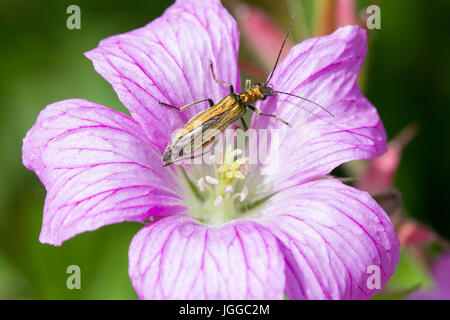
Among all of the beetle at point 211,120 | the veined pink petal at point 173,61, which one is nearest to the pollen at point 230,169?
the beetle at point 211,120

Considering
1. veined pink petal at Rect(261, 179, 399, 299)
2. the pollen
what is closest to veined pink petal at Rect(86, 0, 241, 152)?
the pollen

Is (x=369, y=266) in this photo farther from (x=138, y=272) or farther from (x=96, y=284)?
(x=96, y=284)

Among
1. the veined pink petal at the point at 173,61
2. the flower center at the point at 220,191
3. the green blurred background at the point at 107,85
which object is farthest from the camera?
the green blurred background at the point at 107,85

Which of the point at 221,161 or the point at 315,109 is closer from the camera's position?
the point at 315,109

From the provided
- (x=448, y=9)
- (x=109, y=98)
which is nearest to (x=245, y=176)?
(x=109, y=98)

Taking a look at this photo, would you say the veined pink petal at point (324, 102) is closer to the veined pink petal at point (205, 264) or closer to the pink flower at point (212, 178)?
the pink flower at point (212, 178)

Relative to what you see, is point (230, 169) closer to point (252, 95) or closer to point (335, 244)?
point (252, 95)

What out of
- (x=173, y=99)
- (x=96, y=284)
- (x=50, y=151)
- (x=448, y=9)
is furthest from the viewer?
(x=448, y=9)

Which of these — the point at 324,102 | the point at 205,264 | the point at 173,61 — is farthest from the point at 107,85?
the point at 205,264
